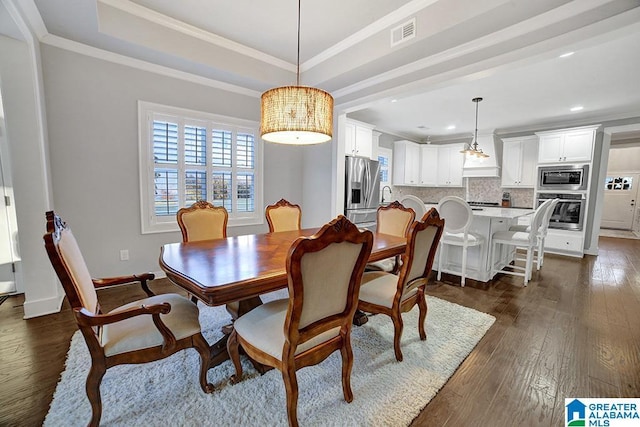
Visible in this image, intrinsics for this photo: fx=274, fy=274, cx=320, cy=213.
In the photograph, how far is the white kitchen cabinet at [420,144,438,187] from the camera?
6.88 m

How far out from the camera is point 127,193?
3.13 m

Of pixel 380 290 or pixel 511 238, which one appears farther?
pixel 511 238

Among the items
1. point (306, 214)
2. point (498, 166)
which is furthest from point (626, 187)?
point (306, 214)

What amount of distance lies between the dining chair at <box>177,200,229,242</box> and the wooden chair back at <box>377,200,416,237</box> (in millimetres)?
1701

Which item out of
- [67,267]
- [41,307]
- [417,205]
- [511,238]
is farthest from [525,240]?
[41,307]

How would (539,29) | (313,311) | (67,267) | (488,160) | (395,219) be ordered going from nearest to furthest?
(67,267), (313,311), (539,29), (395,219), (488,160)

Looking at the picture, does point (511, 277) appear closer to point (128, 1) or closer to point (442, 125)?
point (442, 125)

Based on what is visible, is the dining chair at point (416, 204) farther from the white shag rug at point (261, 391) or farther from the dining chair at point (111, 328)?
the dining chair at point (111, 328)

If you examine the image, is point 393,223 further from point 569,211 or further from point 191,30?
point 569,211

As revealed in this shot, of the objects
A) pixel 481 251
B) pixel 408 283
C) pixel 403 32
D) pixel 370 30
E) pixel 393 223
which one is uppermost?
pixel 370 30

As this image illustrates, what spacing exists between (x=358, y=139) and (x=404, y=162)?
6.43 feet

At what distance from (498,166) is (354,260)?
6247 mm

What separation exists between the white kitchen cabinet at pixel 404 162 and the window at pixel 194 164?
3792mm

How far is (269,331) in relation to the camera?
1399 millimetres
